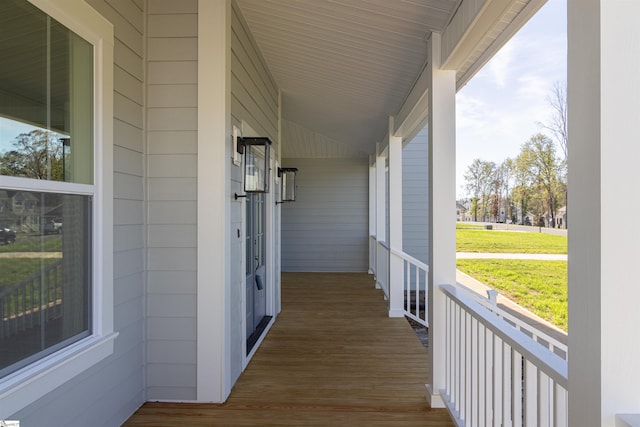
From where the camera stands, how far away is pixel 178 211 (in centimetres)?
260

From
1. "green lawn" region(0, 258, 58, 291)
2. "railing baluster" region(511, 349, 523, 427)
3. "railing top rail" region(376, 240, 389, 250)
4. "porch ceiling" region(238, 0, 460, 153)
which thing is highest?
"porch ceiling" region(238, 0, 460, 153)

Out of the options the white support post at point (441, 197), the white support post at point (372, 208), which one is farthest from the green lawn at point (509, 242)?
the white support post at point (372, 208)

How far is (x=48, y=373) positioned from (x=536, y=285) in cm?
447

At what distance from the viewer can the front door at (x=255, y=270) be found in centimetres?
378

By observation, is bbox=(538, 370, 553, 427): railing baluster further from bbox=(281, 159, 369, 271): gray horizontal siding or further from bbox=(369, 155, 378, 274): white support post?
bbox=(281, 159, 369, 271): gray horizontal siding

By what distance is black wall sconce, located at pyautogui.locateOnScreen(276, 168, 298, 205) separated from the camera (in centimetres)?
558

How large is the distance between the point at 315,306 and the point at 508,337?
418 centimetres

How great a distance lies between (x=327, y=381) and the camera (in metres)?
3.05

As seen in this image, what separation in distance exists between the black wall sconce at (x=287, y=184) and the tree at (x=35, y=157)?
3.66 m

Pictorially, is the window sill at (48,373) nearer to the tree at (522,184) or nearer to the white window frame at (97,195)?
the white window frame at (97,195)

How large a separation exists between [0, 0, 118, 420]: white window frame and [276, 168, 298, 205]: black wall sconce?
3.31 metres

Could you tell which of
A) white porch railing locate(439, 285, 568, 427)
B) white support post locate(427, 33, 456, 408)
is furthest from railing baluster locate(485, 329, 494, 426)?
white support post locate(427, 33, 456, 408)
